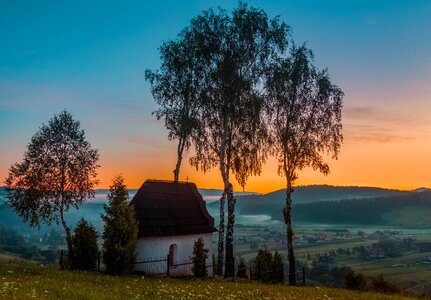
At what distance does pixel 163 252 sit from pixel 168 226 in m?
2.00

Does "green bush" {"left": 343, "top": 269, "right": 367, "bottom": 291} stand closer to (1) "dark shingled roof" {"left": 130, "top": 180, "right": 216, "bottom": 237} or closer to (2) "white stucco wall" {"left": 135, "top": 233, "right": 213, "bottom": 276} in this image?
(2) "white stucco wall" {"left": 135, "top": 233, "right": 213, "bottom": 276}

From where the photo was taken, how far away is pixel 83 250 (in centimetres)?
2772

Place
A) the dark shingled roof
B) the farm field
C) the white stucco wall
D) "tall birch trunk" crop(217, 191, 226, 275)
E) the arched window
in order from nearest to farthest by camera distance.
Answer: the white stucco wall, the dark shingled roof, the arched window, "tall birch trunk" crop(217, 191, 226, 275), the farm field

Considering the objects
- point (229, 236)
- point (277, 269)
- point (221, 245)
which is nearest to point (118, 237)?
point (229, 236)

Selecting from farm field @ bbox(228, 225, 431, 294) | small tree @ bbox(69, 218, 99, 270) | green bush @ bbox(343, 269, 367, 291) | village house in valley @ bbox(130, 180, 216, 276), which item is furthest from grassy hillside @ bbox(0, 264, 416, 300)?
farm field @ bbox(228, 225, 431, 294)

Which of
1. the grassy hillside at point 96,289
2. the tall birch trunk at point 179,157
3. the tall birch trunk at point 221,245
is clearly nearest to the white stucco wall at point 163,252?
the tall birch trunk at point 221,245

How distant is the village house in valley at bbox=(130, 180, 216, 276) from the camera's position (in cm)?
2988

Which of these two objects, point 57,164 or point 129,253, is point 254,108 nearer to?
point 129,253

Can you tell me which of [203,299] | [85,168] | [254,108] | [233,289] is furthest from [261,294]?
[85,168]

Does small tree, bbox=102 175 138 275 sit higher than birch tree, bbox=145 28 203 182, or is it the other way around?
birch tree, bbox=145 28 203 182

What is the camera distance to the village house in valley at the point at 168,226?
29875mm

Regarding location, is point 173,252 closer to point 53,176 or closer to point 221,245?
point 221,245

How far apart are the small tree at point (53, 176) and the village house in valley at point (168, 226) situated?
403 inches

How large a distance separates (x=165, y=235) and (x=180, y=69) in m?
14.9
